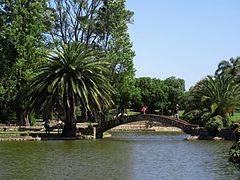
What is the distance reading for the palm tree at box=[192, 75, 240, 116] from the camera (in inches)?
2265

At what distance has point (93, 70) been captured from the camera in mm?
55844

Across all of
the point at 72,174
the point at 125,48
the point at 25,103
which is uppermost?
the point at 125,48

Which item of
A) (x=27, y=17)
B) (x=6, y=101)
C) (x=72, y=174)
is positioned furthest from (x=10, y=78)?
(x=72, y=174)

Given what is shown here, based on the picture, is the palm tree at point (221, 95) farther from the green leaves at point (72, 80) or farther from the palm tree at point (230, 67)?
the palm tree at point (230, 67)

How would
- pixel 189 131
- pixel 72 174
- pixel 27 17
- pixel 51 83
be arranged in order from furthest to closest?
pixel 27 17 < pixel 189 131 < pixel 51 83 < pixel 72 174

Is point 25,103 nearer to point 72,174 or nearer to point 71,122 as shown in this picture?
point 71,122

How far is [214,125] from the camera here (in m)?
54.8

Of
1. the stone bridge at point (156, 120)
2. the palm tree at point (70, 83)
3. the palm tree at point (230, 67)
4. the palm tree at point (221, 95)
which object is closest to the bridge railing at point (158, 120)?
the stone bridge at point (156, 120)

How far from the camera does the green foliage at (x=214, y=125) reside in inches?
2158

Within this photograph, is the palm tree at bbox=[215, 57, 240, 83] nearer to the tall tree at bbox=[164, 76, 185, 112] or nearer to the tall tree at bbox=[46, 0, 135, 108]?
the tall tree at bbox=[164, 76, 185, 112]

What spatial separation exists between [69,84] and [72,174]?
29497 millimetres

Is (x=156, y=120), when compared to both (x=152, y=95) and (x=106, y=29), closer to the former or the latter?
(x=106, y=29)

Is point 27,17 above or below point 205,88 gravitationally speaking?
above

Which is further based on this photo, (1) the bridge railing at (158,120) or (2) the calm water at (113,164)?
(1) the bridge railing at (158,120)
